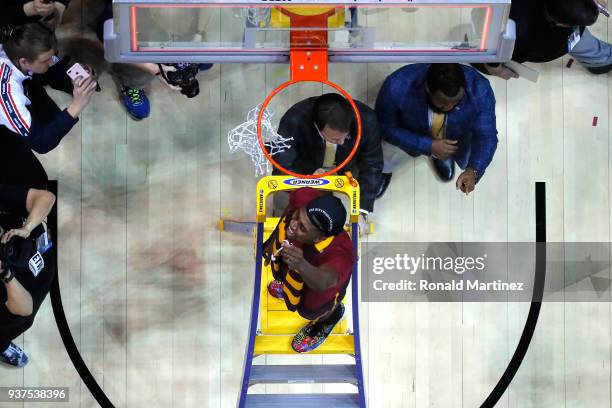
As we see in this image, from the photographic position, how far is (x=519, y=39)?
4371 millimetres

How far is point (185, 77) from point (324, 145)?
107cm

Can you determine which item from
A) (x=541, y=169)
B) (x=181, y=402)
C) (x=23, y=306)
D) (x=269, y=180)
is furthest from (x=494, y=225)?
(x=23, y=306)

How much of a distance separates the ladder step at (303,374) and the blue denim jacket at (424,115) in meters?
1.51

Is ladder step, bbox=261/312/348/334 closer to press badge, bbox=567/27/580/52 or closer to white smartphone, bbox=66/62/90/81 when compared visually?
white smartphone, bbox=66/62/90/81

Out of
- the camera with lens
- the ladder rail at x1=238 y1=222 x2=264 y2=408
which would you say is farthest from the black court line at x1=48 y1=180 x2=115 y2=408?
the ladder rail at x1=238 y1=222 x2=264 y2=408

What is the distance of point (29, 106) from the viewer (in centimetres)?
459

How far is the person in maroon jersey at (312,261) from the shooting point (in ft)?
12.3

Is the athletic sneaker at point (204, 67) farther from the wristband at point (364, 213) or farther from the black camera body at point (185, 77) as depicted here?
the wristband at point (364, 213)

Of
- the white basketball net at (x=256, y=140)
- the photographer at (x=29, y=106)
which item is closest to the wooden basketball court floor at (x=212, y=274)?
the white basketball net at (x=256, y=140)

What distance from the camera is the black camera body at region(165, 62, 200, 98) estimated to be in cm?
472

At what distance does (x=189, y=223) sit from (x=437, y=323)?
1.92m

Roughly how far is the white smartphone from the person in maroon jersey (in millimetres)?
1542

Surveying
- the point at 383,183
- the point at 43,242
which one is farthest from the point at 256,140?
the point at 43,242

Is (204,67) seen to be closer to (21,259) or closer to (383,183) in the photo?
(383,183)
